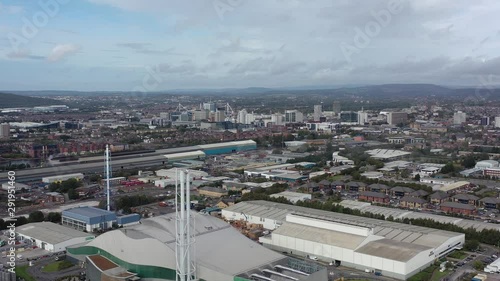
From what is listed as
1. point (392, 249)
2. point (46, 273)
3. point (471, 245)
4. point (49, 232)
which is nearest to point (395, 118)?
point (471, 245)

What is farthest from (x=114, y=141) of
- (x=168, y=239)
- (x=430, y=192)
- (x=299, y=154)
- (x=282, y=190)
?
(x=168, y=239)

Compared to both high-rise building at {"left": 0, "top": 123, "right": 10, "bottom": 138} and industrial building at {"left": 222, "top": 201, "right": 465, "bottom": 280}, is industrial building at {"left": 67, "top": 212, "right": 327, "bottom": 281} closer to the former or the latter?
industrial building at {"left": 222, "top": 201, "right": 465, "bottom": 280}

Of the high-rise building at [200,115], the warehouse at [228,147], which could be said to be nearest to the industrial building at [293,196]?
the warehouse at [228,147]

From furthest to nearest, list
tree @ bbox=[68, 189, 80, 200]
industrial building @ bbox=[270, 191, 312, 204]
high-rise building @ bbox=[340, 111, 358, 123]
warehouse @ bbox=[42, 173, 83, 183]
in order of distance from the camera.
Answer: high-rise building @ bbox=[340, 111, 358, 123] → warehouse @ bbox=[42, 173, 83, 183] → tree @ bbox=[68, 189, 80, 200] → industrial building @ bbox=[270, 191, 312, 204]

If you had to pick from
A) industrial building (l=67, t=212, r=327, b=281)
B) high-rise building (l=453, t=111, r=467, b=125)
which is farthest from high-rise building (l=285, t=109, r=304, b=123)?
industrial building (l=67, t=212, r=327, b=281)

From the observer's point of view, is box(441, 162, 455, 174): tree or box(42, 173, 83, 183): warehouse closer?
box(42, 173, 83, 183): warehouse

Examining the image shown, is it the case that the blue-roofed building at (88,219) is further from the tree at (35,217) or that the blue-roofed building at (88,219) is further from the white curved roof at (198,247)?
the white curved roof at (198,247)
